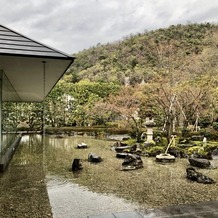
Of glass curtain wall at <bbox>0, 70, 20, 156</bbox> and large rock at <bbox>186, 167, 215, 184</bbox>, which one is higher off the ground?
glass curtain wall at <bbox>0, 70, 20, 156</bbox>

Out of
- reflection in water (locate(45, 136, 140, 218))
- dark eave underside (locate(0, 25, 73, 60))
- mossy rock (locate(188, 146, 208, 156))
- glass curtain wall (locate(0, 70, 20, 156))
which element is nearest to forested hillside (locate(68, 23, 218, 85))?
mossy rock (locate(188, 146, 208, 156))

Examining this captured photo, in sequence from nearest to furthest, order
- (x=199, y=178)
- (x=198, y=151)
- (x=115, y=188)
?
(x=115, y=188) < (x=199, y=178) < (x=198, y=151)

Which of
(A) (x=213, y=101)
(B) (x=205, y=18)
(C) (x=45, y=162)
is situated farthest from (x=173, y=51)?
(B) (x=205, y=18)

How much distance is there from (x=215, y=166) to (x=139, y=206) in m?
4.56

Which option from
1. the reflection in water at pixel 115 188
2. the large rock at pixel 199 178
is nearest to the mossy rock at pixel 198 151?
the reflection in water at pixel 115 188

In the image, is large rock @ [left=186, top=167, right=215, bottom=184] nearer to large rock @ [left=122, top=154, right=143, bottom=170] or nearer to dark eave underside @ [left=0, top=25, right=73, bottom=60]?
large rock @ [left=122, top=154, right=143, bottom=170]

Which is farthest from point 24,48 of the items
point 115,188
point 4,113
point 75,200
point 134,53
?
point 134,53

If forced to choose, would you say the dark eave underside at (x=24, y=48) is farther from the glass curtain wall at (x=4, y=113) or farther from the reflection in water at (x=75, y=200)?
the reflection in water at (x=75, y=200)

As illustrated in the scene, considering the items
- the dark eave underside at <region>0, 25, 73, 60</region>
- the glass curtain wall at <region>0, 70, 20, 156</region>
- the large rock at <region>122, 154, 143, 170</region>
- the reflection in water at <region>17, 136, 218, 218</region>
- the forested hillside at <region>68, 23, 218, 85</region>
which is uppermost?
the forested hillside at <region>68, 23, 218, 85</region>

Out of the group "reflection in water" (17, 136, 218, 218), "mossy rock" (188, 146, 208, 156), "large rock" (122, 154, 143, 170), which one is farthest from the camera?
"mossy rock" (188, 146, 208, 156)

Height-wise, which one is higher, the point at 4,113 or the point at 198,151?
the point at 4,113

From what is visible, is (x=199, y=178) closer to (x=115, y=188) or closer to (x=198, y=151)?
(x=115, y=188)

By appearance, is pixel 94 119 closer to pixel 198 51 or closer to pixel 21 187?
pixel 198 51

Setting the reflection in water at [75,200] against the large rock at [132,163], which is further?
the large rock at [132,163]
